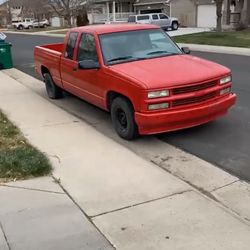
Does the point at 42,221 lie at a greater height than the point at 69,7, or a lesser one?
lesser

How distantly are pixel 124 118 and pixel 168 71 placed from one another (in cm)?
101

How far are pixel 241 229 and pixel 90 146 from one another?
3067mm

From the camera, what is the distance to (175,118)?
6.27 metres

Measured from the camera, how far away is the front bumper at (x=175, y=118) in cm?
621

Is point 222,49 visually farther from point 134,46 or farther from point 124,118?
point 124,118

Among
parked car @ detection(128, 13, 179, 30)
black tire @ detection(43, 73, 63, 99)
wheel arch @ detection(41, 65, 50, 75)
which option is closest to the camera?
black tire @ detection(43, 73, 63, 99)

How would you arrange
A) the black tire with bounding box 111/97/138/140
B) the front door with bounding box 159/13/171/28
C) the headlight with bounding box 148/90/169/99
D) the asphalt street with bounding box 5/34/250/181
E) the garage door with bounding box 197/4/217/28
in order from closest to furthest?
1. the asphalt street with bounding box 5/34/250/181
2. the headlight with bounding box 148/90/169/99
3. the black tire with bounding box 111/97/138/140
4. the front door with bounding box 159/13/171/28
5. the garage door with bounding box 197/4/217/28

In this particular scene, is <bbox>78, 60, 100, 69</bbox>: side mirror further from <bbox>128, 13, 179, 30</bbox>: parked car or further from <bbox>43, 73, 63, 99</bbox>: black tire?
<bbox>128, 13, 179, 30</bbox>: parked car

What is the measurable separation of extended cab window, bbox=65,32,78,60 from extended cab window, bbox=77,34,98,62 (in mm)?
327

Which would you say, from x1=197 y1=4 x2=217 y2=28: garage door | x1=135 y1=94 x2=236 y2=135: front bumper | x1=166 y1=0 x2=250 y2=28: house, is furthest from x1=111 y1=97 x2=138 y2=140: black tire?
x1=197 y1=4 x2=217 y2=28: garage door

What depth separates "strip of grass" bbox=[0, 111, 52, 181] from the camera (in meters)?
5.46

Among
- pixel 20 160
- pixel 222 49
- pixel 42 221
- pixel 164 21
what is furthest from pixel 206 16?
pixel 42 221

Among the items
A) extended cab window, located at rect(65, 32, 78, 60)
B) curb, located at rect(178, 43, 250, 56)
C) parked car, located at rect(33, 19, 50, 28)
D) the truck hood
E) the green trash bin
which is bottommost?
parked car, located at rect(33, 19, 50, 28)

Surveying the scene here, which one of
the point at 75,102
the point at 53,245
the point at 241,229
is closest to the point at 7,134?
the point at 75,102
